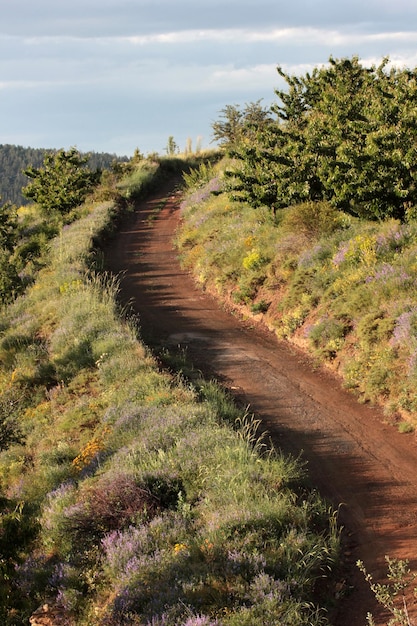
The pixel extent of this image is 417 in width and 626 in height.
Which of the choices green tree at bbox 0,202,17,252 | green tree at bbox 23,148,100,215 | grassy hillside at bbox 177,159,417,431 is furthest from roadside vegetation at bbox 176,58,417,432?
green tree at bbox 23,148,100,215

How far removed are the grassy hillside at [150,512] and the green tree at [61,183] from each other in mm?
22158

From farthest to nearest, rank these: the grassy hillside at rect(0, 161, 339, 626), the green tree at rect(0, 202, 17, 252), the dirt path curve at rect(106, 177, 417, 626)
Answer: the green tree at rect(0, 202, 17, 252), the dirt path curve at rect(106, 177, 417, 626), the grassy hillside at rect(0, 161, 339, 626)

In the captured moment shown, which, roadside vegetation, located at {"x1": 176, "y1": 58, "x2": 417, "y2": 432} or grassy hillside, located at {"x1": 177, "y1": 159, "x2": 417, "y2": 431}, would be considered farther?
roadside vegetation, located at {"x1": 176, "y1": 58, "x2": 417, "y2": 432}

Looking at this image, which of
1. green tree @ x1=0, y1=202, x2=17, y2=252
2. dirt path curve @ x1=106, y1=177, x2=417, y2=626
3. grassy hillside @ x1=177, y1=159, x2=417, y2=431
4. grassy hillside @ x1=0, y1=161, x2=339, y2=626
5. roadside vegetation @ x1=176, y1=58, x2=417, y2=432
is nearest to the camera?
grassy hillside @ x1=0, y1=161, x2=339, y2=626

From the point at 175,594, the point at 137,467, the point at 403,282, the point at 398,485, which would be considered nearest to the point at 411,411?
the point at 398,485

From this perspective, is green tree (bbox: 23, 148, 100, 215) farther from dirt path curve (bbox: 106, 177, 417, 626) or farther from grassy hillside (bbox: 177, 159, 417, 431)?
dirt path curve (bbox: 106, 177, 417, 626)

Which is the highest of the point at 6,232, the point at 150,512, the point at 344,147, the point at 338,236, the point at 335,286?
the point at 344,147

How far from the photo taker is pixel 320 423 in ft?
29.9

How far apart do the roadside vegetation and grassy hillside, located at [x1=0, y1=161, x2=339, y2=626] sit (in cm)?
283

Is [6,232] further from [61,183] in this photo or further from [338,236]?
[338,236]

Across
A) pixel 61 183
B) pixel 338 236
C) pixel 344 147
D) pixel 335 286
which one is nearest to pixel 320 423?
pixel 335 286

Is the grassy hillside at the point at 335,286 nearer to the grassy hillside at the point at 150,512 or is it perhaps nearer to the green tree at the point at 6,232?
the grassy hillside at the point at 150,512

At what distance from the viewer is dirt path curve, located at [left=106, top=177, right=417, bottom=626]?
624 centimetres

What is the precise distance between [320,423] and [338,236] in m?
6.50
